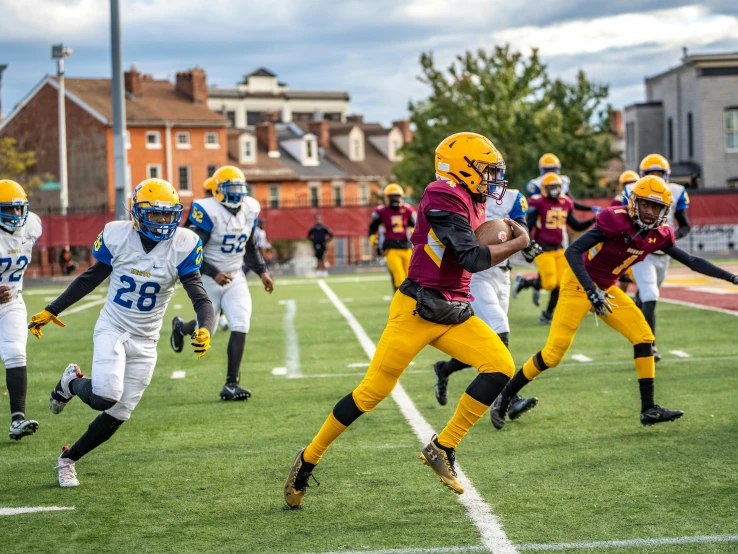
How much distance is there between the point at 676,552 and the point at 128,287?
3.42 metres

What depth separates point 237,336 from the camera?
31.7 ft

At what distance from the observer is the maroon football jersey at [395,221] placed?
52.0 feet

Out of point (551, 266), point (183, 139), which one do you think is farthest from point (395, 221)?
point (183, 139)

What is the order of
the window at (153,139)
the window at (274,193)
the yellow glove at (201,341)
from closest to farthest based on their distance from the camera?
1. the yellow glove at (201,341)
2. the window at (153,139)
3. the window at (274,193)

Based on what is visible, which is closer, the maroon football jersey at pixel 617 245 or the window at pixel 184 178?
the maroon football jersey at pixel 617 245

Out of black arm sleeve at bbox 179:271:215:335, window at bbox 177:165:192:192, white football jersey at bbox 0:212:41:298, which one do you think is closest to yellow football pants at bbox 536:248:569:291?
white football jersey at bbox 0:212:41:298

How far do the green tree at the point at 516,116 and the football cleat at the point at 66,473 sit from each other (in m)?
38.3

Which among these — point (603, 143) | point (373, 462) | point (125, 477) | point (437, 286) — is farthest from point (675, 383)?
point (603, 143)

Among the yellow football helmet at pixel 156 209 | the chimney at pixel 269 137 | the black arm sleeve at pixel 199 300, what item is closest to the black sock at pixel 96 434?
the black arm sleeve at pixel 199 300

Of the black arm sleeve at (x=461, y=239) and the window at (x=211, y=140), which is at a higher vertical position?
the window at (x=211, y=140)

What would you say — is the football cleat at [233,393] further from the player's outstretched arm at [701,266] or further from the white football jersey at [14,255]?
the player's outstretched arm at [701,266]

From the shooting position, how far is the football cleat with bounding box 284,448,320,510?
5707 mm

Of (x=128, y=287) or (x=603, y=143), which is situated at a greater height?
(x=603, y=143)

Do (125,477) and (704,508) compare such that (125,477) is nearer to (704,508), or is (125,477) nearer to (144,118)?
(704,508)
